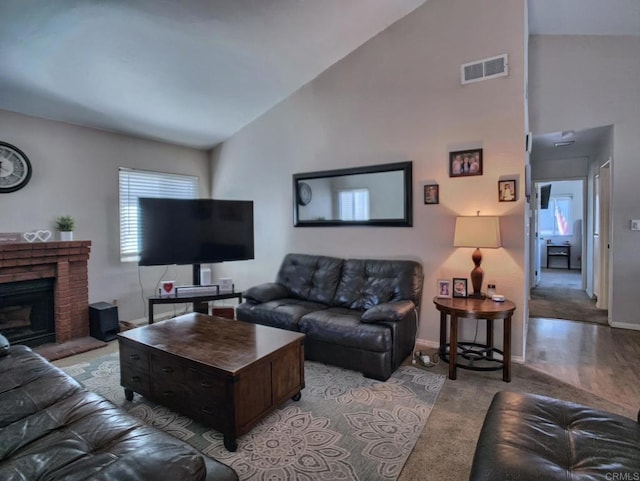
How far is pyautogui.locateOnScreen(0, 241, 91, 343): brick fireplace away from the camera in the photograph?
3.20 m

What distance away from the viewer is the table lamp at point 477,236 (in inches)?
108

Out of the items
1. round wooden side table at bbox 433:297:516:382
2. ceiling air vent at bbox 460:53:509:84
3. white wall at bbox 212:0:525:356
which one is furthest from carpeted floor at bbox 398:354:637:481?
ceiling air vent at bbox 460:53:509:84

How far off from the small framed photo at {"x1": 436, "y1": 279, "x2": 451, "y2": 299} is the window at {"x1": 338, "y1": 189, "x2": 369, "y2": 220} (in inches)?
40.9

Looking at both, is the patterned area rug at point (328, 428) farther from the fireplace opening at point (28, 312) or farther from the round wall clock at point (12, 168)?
the round wall clock at point (12, 168)

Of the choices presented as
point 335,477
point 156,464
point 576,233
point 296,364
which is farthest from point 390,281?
point 576,233

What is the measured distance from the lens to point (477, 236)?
2.79 meters

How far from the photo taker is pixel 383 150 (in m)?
3.62

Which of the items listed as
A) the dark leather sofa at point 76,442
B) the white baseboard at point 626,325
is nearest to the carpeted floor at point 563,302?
the white baseboard at point 626,325

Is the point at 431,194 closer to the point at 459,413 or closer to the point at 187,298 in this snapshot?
the point at 459,413

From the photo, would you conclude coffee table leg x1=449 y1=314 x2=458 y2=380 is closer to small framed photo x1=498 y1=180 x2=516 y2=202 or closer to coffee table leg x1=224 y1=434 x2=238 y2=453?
small framed photo x1=498 y1=180 x2=516 y2=202

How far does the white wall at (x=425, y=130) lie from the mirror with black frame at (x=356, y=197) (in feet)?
0.30

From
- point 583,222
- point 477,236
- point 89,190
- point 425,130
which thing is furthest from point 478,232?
point 583,222

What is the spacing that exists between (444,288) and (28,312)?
167 inches

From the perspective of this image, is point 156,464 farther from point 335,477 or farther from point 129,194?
point 129,194
